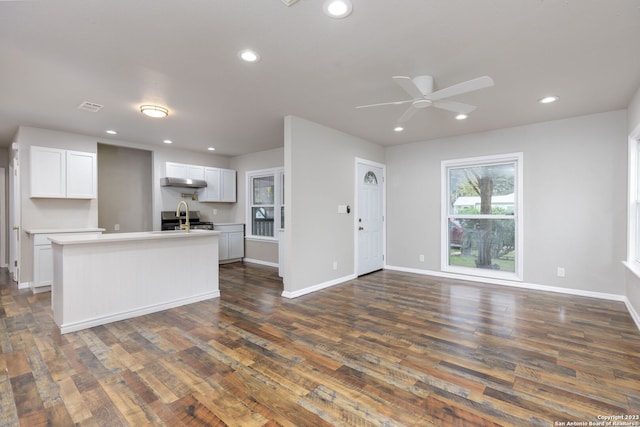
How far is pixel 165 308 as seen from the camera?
3645 millimetres

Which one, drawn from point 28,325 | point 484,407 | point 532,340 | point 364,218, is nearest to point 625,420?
point 484,407

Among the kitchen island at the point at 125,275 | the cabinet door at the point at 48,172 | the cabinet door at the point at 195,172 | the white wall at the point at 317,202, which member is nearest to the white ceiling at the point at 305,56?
the white wall at the point at 317,202

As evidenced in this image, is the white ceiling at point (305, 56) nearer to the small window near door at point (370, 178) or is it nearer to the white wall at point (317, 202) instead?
the white wall at point (317, 202)

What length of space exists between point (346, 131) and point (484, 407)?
4096 mm

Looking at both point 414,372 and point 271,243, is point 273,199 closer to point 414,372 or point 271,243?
point 271,243

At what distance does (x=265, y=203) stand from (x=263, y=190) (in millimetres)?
317

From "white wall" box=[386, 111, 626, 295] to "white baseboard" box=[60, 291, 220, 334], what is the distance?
4.74 meters

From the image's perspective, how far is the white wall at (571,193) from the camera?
3975 mm

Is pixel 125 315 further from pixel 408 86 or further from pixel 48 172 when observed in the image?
pixel 408 86

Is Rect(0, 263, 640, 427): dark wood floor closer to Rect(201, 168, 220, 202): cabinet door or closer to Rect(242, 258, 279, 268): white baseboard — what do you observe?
Rect(242, 258, 279, 268): white baseboard

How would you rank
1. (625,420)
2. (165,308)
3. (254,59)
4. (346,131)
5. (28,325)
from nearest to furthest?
(625,420), (254,59), (28,325), (165,308), (346,131)

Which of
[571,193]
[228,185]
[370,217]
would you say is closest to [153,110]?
[228,185]

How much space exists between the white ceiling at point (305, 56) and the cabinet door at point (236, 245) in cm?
328

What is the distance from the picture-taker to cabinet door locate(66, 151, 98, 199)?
491 centimetres
